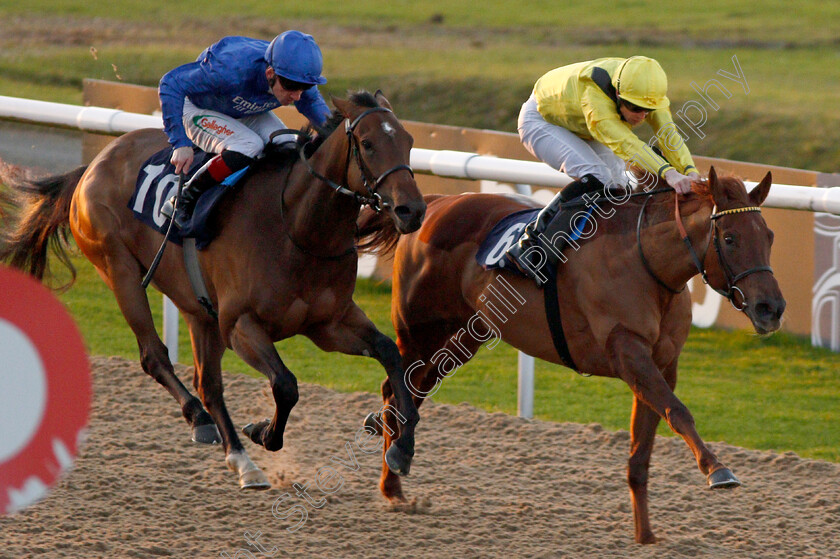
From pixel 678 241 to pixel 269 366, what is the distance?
146 cm

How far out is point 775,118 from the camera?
1250 centimetres

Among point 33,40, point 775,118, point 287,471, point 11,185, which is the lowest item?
point 287,471

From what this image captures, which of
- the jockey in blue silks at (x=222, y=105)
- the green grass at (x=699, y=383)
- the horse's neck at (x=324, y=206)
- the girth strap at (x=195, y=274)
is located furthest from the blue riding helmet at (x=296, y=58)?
the green grass at (x=699, y=383)

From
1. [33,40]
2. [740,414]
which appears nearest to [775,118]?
[740,414]

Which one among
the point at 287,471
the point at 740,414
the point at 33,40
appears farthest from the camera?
the point at 33,40

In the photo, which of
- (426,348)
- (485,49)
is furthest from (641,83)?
(485,49)

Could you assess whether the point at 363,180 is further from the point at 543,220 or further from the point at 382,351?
the point at 543,220

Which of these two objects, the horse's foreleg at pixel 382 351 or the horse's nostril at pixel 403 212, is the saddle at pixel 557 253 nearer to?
the horse's foreleg at pixel 382 351

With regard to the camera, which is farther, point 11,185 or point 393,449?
point 11,185

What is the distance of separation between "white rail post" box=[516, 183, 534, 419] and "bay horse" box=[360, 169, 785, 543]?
0.53 metres

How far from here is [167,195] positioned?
454cm

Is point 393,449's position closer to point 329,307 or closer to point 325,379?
point 329,307

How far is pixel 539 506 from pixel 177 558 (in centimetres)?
142

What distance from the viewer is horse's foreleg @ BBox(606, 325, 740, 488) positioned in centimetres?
360
